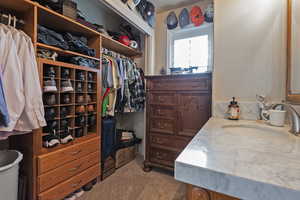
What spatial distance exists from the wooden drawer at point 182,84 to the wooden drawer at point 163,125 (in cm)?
42

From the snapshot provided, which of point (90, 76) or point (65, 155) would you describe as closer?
point (65, 155)

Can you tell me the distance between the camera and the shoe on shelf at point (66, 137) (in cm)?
128

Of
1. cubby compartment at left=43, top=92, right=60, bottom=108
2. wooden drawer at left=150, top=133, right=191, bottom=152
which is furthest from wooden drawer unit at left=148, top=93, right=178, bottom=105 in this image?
cubby compartment at left=43, top=92, right=60, bottom=108

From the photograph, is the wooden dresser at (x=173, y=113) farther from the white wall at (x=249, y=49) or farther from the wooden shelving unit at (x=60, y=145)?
the wooden shelving unit at (x=60, y=145)

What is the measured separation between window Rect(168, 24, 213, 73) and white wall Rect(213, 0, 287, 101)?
2.11ft

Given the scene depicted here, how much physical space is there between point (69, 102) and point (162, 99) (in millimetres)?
1060

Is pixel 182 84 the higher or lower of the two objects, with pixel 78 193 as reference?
higher

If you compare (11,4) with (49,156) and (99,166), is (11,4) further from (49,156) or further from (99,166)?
(99,166)

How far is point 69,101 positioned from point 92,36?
0.80 meters

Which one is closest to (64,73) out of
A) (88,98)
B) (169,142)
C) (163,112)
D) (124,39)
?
(88,98)

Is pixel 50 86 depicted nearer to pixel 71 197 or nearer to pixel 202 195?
pixel 71 197

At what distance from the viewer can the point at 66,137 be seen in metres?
1.29

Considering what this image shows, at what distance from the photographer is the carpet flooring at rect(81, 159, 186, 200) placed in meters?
1.43

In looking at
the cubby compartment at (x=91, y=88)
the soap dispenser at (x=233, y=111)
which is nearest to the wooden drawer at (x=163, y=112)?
the soap dispenser at (x=233, y=111)
